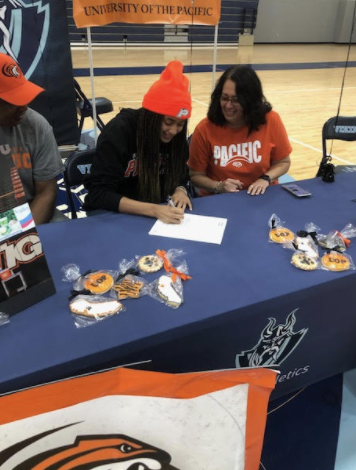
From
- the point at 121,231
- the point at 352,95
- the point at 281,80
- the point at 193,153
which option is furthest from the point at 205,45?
the point at 121,231

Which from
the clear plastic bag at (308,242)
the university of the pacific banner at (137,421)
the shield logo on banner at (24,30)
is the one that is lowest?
the university of the pacific banner at (137,421)

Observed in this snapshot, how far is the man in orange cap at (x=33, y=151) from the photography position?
1483 millimetres

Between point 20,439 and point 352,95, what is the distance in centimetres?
790

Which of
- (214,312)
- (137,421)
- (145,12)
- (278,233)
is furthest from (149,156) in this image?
(145,12)

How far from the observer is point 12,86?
1391 millimetres

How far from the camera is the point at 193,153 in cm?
202

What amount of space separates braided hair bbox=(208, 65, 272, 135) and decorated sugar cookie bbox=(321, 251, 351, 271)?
0.92m

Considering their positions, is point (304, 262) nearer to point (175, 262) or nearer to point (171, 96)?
point (175, 262)

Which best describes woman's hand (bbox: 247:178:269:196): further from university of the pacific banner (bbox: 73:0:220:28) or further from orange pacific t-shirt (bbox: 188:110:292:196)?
university of the pacific banner (bbox: 73:0:220:28)

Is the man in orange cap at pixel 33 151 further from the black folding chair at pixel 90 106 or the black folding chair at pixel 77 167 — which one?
the black folding chair at pixel 90 106

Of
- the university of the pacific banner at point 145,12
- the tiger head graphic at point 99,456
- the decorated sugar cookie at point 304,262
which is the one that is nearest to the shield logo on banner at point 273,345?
the decorated sugar cookie at point 304,262

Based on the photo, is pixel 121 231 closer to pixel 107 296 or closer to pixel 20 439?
pixel 107 296

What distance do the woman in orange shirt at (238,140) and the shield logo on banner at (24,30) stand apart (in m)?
2.05

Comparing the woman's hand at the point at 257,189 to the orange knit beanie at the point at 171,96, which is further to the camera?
the woman's hand at the point at 257,189
